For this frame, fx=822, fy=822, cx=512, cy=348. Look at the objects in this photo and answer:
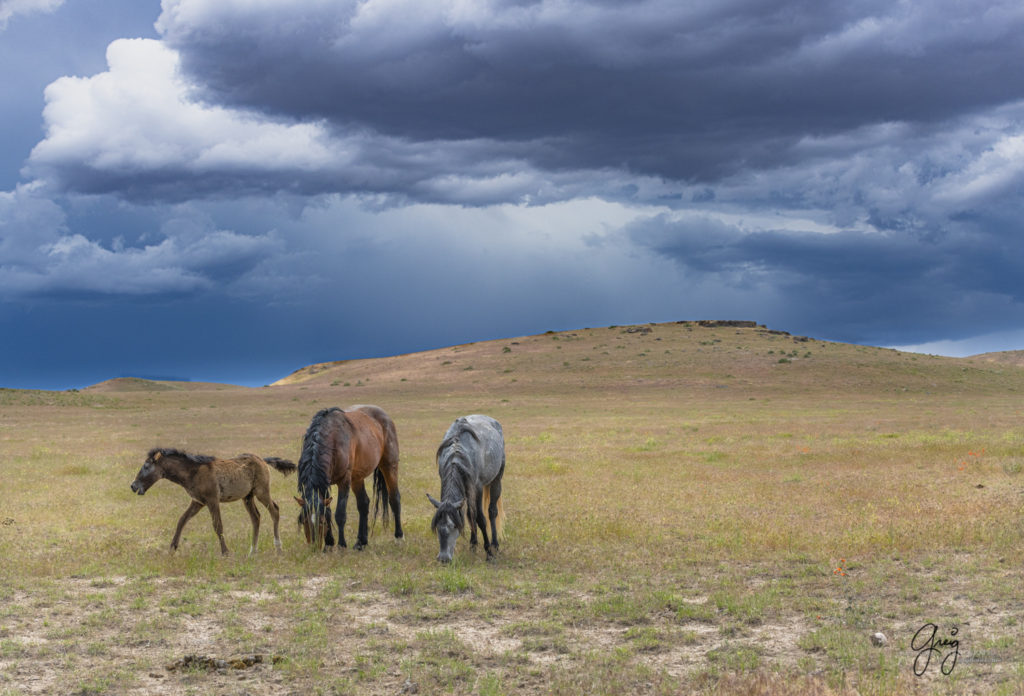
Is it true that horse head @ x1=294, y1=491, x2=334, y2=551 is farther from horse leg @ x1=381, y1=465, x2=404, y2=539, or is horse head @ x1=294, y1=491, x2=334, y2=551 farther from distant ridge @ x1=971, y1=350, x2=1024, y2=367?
distant ridge @ x1=971, y1=350, x2=1024, y2=367

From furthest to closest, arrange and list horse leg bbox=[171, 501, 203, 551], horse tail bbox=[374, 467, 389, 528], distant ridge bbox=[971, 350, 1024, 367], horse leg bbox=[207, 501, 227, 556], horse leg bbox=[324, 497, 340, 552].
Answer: distant ridge bbox=[971, 350, 1024, 367] < horse tail bbox=[374, 467, 389, 528] < horse leg bbox=[324, 497, 340, 552] < horse leg bbox=[171, 501, 203, 551] < horse leg bbox=[207, 501, 227, 556]

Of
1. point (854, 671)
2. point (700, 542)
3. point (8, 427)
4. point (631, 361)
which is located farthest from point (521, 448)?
point (631, 361)

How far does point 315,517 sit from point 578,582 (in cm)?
464

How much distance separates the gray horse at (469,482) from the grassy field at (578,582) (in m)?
0.54

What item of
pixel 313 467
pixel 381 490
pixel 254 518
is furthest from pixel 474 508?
pixel 254 518

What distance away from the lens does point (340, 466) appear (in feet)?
45.4

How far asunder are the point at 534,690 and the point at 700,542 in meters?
7.33

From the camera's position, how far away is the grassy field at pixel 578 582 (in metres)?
8.02

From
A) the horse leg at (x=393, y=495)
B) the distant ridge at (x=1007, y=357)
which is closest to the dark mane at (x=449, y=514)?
the horse leg at (x=393, y=495)

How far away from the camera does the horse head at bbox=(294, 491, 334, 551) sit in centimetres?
1342

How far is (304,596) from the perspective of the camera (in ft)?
36.3

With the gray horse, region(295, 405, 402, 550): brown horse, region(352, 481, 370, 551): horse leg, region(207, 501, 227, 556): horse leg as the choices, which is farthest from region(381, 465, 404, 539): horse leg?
region(207, 501, 227, 556): horse leg

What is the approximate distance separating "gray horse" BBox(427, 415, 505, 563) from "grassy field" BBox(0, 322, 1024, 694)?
539 mm

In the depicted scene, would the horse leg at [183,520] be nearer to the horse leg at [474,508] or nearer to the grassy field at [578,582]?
the grassy field at [578,582]
